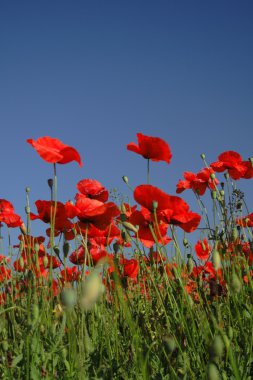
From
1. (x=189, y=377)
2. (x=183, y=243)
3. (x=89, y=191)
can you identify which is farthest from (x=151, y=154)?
(x=189, y=377)

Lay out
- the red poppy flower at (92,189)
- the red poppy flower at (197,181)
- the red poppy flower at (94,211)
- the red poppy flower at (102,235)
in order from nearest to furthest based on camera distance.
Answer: the red poppy flower at (94,211)
the red poppy flower at (102,235)
the red poppy flower at (92,189)
the red poppy flower at (197,181)

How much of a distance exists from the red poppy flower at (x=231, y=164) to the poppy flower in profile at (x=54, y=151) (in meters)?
1.50

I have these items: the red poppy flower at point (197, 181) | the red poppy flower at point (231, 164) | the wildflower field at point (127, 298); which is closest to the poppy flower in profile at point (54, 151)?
the wildflower field at point (127, 298)

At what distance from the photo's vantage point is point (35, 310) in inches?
62.2

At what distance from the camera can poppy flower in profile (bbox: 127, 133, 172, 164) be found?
272cm

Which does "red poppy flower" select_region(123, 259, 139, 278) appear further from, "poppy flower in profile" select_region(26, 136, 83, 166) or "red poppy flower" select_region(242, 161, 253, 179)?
"red poppy flower" select_region(242, 161, 253, 179)

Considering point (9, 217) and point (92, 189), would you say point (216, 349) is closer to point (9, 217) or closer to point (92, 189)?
point (92, 189)

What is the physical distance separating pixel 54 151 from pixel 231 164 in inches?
65.4

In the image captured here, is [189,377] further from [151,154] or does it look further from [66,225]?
[151,154]

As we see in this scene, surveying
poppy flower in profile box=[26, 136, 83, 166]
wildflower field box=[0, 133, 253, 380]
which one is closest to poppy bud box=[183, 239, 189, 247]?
wildflower field box=[0, 133, 253, 380]

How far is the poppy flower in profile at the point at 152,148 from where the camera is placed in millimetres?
2719

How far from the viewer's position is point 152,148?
274 centimetres

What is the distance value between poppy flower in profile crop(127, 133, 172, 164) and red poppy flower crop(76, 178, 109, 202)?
338 mm

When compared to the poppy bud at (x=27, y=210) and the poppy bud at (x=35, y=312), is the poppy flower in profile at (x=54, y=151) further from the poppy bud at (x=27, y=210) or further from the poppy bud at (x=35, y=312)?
the poppy bud at (x=35, y=312)
